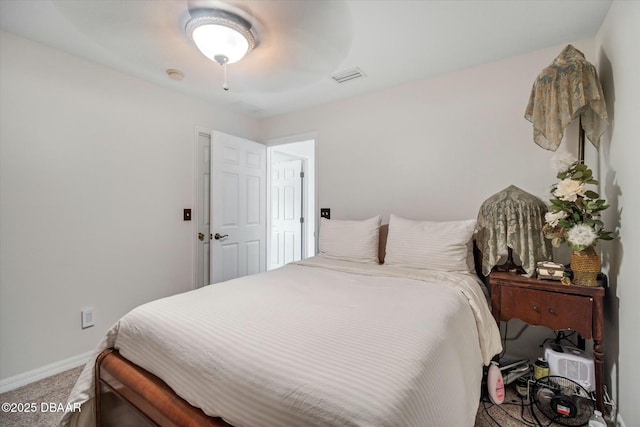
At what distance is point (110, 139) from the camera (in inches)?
92.0

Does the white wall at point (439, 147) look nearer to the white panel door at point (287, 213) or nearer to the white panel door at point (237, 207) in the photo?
the white panel door at point (237, 207)

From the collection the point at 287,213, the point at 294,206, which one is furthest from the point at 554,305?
the point at 287,213

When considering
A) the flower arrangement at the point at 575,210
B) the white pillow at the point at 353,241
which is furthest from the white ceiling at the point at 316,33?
the white pillow at the point at 353,241

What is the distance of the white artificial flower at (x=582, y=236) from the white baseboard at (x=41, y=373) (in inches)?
114

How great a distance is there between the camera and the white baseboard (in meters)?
1.84

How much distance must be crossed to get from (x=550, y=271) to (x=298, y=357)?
5.44 ft

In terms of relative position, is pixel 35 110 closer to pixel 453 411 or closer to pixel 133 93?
pixel 133 93

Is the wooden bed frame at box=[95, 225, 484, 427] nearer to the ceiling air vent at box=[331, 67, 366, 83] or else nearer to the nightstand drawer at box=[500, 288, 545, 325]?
the nightstand drawer at box=[500, 288, 545, 325]

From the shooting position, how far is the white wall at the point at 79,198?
1892 millimetres

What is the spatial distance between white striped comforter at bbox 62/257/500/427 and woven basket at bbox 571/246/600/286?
0.54 metres

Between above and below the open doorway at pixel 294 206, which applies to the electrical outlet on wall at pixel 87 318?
below

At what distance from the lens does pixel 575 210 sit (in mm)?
1598

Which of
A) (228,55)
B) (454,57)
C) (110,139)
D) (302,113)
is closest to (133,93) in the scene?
(110,139)

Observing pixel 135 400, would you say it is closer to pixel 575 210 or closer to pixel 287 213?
pixel 575 210
